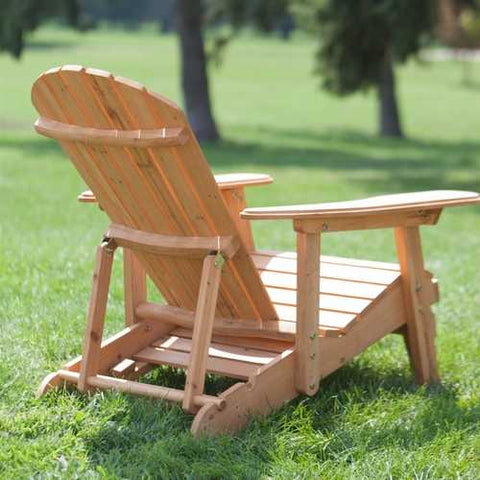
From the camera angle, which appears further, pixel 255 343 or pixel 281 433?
pixel 255 343

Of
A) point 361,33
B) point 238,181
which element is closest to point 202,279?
point 238,181

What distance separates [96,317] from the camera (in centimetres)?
383

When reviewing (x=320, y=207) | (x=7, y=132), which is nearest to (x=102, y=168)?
(x=320, y=207)

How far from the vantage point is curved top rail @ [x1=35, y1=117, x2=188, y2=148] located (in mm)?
3393

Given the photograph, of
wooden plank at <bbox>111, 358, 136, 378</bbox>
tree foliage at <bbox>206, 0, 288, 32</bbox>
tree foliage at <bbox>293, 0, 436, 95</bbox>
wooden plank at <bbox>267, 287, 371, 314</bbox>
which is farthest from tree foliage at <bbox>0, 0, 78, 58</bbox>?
wooden plank at <bbox>111, 358, 136, 378</bbox>

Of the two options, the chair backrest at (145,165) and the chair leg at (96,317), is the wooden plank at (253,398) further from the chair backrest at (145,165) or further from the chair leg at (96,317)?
the chair leg at (96,317)

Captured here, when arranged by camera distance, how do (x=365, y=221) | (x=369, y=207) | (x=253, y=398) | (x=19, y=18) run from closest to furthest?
(x=253, y=398) < (x=369, y=207) < (x=365, y=221) < (x=19, y=18)

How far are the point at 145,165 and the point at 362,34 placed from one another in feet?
46.9

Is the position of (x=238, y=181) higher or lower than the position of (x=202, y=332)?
higher

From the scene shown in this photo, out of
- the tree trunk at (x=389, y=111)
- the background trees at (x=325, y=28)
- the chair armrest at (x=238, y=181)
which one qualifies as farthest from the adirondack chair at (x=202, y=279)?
the tree trunk at (x=389, y=111)

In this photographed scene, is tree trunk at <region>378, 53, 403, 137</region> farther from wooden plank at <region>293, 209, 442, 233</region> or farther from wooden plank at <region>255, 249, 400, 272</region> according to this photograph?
wooden plank at <region>293, 209, 442, 233</region>

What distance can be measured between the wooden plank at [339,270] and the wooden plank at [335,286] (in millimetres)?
24

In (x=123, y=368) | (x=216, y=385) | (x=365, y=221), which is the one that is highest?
(x=365, y=221)

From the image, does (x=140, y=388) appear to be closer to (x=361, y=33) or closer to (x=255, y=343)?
(x=255, y=343)
